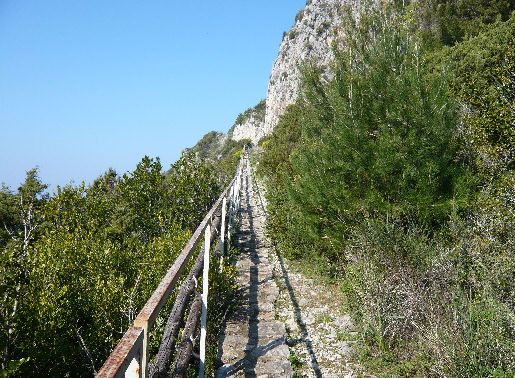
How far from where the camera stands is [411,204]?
501cm

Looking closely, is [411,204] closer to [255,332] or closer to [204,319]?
[255,332]

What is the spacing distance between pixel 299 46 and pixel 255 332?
54.2m

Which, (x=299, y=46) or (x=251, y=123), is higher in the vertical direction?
(x=299, y=46)

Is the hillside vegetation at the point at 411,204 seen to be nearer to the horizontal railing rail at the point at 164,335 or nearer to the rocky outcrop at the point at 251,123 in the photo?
the horizontal railing rail at the point at 164,335

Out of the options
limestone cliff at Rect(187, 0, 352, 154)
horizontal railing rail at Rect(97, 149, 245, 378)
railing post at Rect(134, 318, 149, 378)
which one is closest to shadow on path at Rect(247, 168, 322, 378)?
horizontal railing rail at Rect(97, 149, 245, 378)

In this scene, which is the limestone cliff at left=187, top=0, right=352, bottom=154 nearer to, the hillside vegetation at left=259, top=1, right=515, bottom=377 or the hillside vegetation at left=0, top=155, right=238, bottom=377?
the hillside vegetation at left=0, top=155, right=238, bottom=377

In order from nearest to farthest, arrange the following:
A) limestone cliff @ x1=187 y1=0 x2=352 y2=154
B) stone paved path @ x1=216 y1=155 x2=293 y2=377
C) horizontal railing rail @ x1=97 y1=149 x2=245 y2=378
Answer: horizontal railing rail @ x1=97 y1=149 x2=245 y2=378
stone paved path @ x1=216 y1=155 x2=293 y2=377
limestone cliff @ x1=187 y1=0 x2=352 y2=154

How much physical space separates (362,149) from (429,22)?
19.4m

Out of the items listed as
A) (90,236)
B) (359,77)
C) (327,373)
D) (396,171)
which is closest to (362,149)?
(396,171)

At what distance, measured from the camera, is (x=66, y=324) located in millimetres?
5258

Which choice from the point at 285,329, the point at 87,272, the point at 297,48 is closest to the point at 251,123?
the point at 297,48

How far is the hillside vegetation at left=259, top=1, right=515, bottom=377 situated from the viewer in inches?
139

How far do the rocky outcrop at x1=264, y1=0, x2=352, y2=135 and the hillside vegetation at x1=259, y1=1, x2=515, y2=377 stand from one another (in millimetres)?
41085

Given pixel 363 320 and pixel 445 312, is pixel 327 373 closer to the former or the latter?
pixel 363 320
